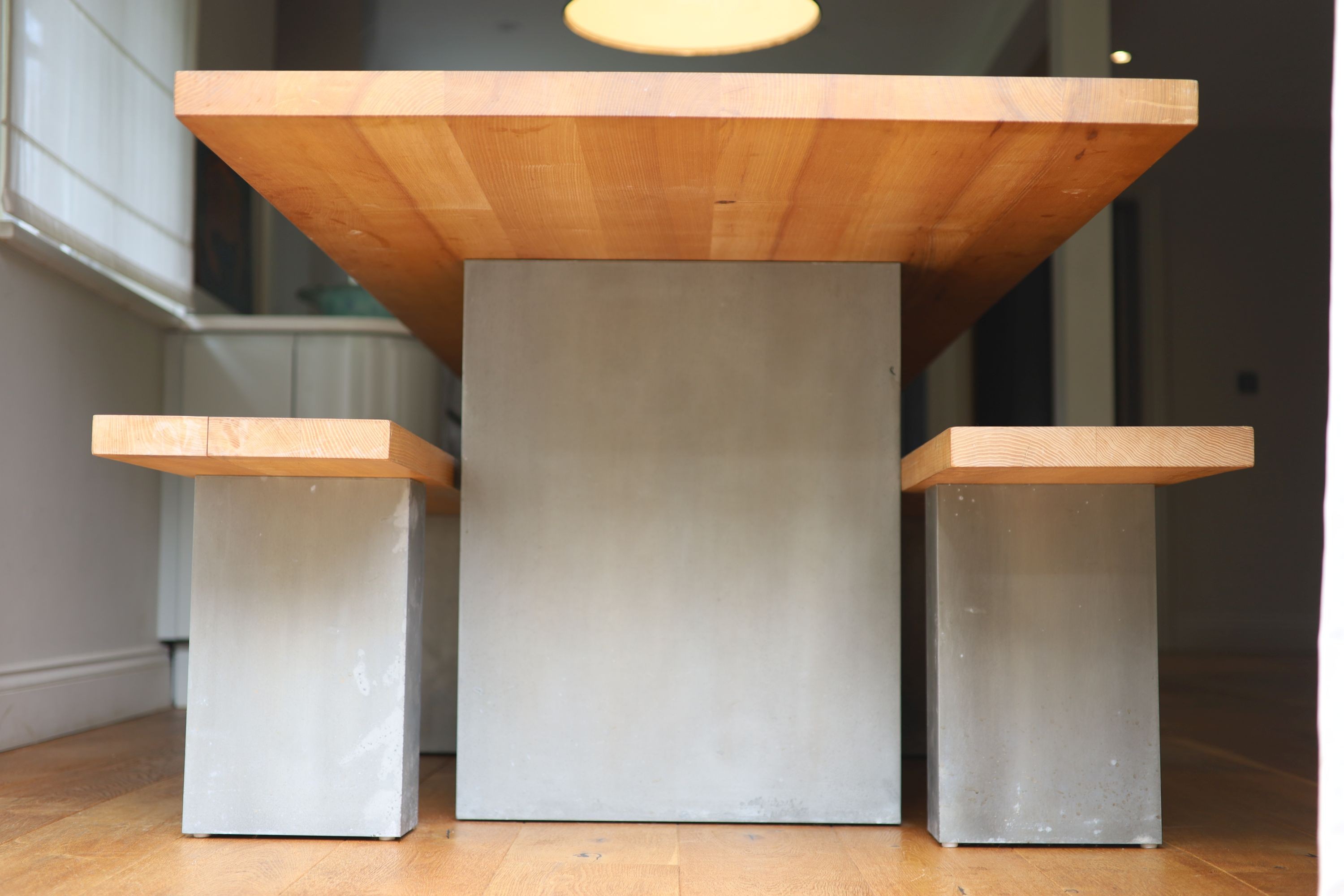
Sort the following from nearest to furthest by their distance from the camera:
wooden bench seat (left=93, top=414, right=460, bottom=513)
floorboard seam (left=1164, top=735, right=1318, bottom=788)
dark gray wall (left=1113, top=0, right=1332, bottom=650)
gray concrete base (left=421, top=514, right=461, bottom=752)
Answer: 1. wooden bench seat (left=93, top=414, right=460, bottom=513)
2. floorboard seam (left=1164, top=735, right=1318, bottom=788)
3. gray concrete base (left=421, top=514, right=461, bottom=752)
4. dark gray wall (left=1113, top=0, right=1332, bottom=650)

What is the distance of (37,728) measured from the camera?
7.17ft

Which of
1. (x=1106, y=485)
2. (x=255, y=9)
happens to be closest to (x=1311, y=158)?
(x=1106, y=485)

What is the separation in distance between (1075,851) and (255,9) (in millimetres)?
3534

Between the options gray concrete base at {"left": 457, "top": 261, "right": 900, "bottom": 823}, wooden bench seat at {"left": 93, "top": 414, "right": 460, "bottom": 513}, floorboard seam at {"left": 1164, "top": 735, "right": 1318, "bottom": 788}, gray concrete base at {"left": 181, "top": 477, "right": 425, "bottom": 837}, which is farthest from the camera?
floorboard seam at {"left": 1164, "top": 735, "right": 1318, "bottom": 788}

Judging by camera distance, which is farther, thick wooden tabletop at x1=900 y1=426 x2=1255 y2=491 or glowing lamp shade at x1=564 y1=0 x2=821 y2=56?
glowing lamp shade at x1=564 y1=0 x2=821 y2=56

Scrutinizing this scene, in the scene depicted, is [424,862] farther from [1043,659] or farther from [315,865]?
[1043,659]

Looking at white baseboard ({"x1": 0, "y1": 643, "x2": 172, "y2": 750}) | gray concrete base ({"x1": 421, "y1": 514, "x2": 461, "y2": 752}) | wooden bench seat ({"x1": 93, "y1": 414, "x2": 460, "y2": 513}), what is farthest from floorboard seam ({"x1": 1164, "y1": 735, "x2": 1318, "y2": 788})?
white baseboard ({"x1": 0, "y1": 643, "x2": 172, "y2": 750})

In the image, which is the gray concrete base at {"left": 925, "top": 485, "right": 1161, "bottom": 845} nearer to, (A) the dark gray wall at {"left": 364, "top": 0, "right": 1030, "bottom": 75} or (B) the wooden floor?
(B) the wooden floor

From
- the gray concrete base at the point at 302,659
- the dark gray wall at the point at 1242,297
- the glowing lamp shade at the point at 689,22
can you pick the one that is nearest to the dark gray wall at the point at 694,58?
the dark gray wall at the point at 1242,297

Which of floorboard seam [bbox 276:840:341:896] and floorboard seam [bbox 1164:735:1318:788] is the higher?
floorboard seam [bbox 276:840:341:896]

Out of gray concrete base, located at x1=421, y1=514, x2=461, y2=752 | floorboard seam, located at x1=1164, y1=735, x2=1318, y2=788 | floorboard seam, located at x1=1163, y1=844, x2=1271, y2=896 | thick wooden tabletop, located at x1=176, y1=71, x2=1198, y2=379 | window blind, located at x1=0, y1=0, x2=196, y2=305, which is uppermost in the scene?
A: window blind, located at x1=0, y1=0, x2=196, y2=305

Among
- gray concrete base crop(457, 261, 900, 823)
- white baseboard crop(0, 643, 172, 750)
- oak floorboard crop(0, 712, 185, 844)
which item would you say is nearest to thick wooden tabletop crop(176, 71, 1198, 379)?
gray concrete base crop(457, 261, 900, 823)

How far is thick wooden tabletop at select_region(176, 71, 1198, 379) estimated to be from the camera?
1104 mm

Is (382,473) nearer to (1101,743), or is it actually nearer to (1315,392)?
(1101,743)
